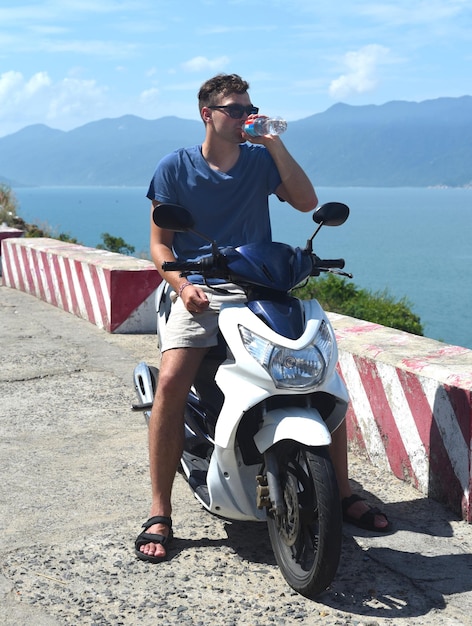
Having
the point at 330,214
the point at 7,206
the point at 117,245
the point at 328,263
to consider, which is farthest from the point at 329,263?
the point at 117,245

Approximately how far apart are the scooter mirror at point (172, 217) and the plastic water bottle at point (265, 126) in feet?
1.56

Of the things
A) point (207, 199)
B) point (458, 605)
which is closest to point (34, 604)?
point (458, 605)

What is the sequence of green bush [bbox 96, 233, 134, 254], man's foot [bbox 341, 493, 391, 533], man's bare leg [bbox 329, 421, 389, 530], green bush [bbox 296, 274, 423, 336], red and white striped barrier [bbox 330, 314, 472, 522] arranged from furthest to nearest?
green bush [bbox 96, 233, 134, 254]
green bush [bbox 296, 274, 423, 336]
red and white striped barrier [bbox 330, 314, 472, 522]
man's foot [bbox 341, 493, 391, 533]
man's bare leg [bbox 329, 421, 389, 530]

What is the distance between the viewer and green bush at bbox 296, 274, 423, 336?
13.5m

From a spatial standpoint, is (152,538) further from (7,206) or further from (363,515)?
(7,206)

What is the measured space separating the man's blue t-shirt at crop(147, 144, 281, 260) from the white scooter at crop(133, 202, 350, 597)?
321 mm

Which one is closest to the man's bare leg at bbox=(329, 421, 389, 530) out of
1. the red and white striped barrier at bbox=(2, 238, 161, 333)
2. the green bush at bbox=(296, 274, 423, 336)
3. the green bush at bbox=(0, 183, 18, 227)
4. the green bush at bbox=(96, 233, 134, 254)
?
the red and white striped barrier at bbox=(2, 238, 161, 333)

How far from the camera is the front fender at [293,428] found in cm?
337

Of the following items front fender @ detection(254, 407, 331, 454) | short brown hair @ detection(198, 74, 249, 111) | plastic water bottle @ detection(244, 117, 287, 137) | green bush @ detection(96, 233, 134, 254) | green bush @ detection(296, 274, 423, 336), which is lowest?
green bush @ detection(296, 274, 423, 336)

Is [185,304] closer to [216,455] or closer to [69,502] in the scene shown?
[216,455]

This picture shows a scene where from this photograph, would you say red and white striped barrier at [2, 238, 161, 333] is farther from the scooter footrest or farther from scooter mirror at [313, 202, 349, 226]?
scooter mirror at [313, 202, 349, 226]

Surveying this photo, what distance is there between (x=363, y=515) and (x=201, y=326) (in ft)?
3.64

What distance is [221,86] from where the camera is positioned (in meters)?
4.08

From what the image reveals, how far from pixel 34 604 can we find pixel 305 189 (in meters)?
2.05
